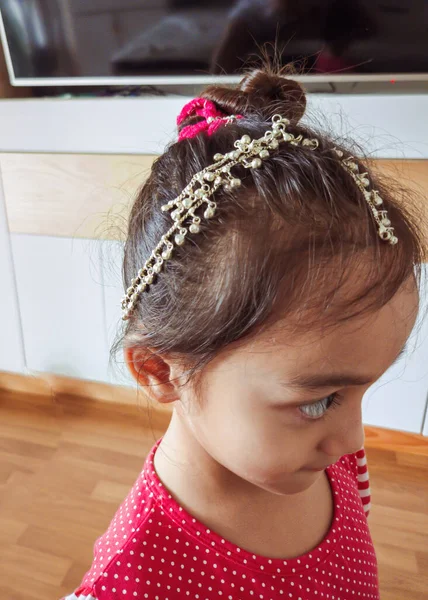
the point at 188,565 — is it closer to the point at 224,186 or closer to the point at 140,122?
the point at 224,186

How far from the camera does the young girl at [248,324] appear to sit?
0.41 m

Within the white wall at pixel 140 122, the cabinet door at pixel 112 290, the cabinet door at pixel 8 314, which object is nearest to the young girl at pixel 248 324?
the white wall at pixel 140 122

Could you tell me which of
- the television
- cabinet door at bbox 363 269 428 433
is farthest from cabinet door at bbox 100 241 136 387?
cabinet door at bbox 363 269 428 433

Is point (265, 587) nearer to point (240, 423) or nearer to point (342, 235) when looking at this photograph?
point (240, 423)

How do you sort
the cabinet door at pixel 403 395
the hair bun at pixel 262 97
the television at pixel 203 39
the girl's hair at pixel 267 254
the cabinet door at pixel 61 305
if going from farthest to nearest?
the cabinet door at pixel 61 305 → the cabinet door at pixel 403 395 → the television at pixel 203 39 → the hair bun at pixel 262 97 → the girl's hair at pixel 267 254

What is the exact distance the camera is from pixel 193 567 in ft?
1.72

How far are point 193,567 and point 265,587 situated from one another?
9cm

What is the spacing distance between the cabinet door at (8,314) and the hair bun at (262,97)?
116 centimetres

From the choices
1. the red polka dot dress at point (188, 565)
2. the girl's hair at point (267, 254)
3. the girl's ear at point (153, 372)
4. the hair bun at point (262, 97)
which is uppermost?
the hair bun at point (262, 97)

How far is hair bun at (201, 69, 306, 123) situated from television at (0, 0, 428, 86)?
689mm

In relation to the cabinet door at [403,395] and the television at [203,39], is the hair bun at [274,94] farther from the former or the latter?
the cabinet door at [403,395]

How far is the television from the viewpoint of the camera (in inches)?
44.3

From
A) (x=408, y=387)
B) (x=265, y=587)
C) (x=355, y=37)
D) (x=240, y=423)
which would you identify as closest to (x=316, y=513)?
(x=265, y=587)

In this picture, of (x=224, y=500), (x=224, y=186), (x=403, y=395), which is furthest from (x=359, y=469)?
(x=403, y=395)
